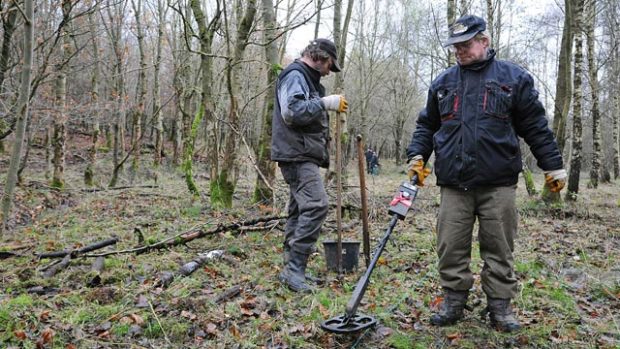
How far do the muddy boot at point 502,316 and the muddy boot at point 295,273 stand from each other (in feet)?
5.10

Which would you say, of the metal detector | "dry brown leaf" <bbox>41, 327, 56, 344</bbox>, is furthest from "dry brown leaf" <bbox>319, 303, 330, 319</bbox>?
"dry brown leaf" <bbox>41, 327, 56, 344</bbox>

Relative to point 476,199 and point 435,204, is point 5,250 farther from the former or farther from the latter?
point 435,204

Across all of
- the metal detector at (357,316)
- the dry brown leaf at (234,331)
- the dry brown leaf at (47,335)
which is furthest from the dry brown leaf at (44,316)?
the metal detector at (357,316)

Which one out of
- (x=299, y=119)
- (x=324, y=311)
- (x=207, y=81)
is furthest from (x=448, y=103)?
(x=207, y=81)

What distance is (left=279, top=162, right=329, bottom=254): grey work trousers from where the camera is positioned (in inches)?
168

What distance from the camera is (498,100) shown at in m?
3.26

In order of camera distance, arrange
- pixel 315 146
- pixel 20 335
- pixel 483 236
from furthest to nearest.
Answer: pixel 315 146 < pixel 483 236 < pixel 20 335

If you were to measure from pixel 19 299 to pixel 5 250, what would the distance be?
2014mm

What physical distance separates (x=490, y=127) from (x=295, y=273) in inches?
83.4

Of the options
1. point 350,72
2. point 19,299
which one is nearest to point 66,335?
point 19,299

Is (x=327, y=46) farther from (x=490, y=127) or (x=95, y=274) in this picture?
(x=95, y=274)

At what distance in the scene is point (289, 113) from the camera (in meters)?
4.07

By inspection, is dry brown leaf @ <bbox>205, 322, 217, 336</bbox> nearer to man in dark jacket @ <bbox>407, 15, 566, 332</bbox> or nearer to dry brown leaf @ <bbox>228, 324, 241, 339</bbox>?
dry brown leaf @ <bbox>228, 324, 241, 339</bbox>

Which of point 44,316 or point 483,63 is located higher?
point 483,63
